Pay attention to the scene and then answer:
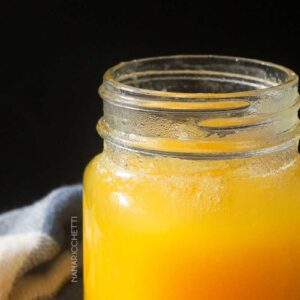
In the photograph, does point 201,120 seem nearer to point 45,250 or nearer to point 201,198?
point 201,198

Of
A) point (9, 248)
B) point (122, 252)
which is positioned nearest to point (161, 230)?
point (122, 252)

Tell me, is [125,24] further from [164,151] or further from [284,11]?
[164,151]

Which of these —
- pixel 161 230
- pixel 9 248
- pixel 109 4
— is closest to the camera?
pixel 161 230

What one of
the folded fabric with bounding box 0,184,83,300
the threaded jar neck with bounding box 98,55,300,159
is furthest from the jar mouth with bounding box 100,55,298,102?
the folded fabric with bounding box 0,184,83,300

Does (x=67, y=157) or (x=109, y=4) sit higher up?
(x=109, y=4)

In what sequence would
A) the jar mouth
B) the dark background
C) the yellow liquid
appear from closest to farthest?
1. the yellow liquid
2. the jar mouth
3. the dark background

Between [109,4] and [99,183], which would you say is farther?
[109,4]

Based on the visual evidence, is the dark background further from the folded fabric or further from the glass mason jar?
A: the glass mason jar
